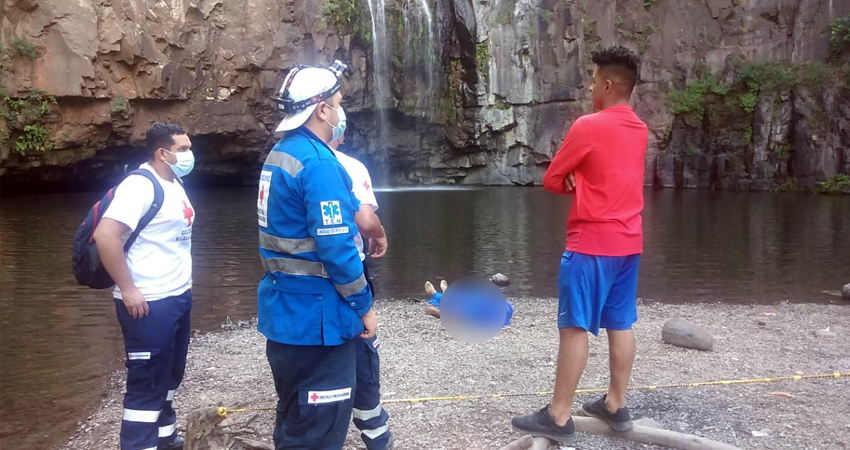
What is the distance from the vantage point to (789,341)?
239 inches

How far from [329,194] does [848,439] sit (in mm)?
3121

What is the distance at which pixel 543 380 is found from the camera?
4.87 meters

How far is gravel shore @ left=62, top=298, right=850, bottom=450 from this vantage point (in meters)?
3.76

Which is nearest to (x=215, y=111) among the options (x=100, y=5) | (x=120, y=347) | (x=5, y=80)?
(x=100, y=5)

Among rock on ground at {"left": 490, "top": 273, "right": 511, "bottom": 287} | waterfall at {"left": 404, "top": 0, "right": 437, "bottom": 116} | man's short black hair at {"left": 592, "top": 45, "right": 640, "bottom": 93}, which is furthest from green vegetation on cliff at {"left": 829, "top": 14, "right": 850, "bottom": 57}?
man's short black hair at {"left": 592, "top": 45, "right": 640, "bottom": 93}

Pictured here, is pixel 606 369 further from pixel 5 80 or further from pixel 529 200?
pixel 5 80

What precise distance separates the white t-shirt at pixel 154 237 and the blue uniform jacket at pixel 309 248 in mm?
947

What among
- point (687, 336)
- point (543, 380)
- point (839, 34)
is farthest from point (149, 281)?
point (839, 34)

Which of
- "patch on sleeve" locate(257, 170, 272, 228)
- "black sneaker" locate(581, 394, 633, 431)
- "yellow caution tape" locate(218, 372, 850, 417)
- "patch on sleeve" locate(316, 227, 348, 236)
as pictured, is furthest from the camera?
"yellow caution tape" locate(218, 372, 850, 417)

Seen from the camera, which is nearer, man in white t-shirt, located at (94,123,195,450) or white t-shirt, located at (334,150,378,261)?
man in white t-shirt, located at (94,123,195,450)

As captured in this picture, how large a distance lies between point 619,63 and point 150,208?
2.57 metres

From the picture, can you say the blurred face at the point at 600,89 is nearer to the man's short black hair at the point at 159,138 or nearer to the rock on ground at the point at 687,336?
the man's short black hair at the point at 159,138

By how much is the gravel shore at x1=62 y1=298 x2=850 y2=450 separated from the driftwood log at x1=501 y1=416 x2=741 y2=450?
0.04 metres

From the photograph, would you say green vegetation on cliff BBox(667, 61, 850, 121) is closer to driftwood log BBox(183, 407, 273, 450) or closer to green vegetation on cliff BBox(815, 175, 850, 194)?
green vegetation on cliff BBox(815, 175, 850, 194)
